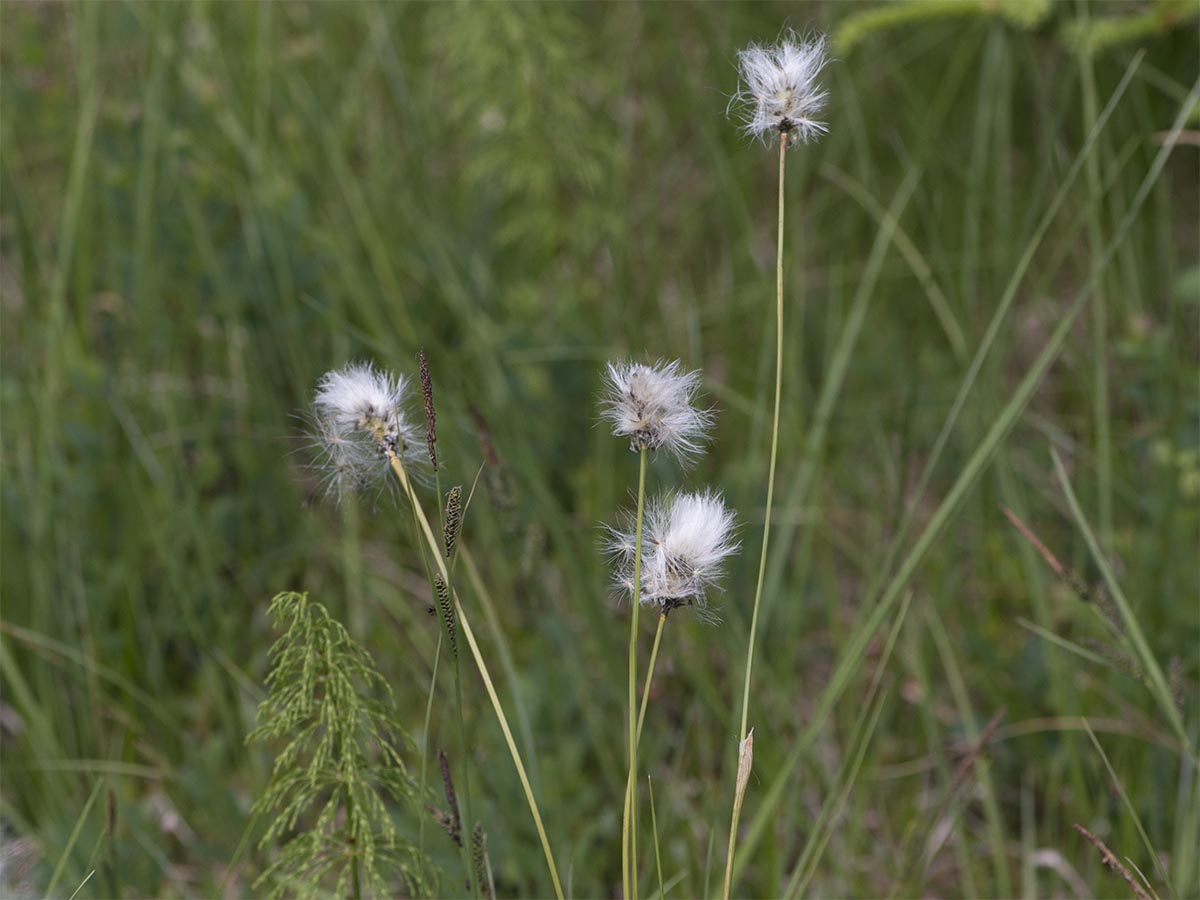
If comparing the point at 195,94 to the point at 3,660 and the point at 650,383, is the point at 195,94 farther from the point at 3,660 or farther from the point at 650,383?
the point at 650,383

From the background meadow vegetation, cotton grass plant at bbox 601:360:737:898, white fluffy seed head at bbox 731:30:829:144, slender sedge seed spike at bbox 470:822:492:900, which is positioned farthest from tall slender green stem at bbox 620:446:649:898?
the background meadow vegetation

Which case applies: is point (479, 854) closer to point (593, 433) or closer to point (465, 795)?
point (465, 795)

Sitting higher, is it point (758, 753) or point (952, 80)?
point (952, 80)

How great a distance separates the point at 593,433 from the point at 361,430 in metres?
1.64

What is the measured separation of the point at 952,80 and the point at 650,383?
7.77 feet

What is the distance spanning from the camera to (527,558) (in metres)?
1.49

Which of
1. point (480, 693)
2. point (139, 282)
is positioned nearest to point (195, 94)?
point (139, 282)

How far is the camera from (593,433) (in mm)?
2598

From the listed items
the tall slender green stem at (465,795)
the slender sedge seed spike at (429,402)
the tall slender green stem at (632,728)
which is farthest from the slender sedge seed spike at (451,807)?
the slender sedge seed spike at (429,402)

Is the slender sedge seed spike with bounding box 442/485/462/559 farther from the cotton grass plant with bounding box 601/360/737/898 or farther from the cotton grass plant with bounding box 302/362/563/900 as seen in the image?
the cotton grass plant with bounding box 601/360/737/898

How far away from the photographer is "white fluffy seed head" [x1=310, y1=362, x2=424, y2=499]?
957mm

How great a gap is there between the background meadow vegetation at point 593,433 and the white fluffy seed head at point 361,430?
0.37m

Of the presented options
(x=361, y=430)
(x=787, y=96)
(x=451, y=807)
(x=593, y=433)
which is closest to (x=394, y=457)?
(x=361, y=430)

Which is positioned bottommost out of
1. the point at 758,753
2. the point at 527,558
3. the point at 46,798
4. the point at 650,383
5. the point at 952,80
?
the point at 46,798
